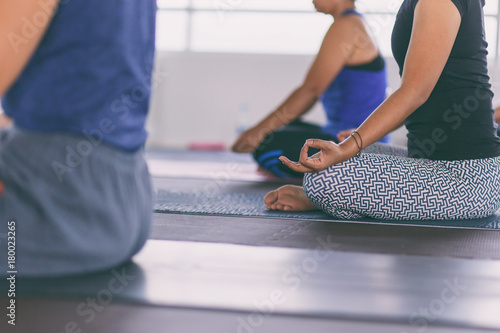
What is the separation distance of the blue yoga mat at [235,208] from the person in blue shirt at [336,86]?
0.23m

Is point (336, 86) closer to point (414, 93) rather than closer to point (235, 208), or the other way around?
point (235, 208)

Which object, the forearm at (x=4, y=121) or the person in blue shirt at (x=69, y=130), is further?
the forearm at (x=4, y=121)

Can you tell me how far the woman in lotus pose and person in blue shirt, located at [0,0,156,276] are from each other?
593mm

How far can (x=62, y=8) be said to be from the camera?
0.83m

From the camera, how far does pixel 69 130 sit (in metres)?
0.87

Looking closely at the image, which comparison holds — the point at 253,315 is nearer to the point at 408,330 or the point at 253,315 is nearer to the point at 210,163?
the point at 408,330

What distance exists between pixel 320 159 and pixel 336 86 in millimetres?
968

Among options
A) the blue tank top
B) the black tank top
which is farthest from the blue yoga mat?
the blue tank top

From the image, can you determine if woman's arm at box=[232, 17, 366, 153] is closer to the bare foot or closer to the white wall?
the bare foot

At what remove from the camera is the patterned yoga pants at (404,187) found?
1475 mm

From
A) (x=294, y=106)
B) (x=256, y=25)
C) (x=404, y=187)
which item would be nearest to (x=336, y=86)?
(x=294, y=106)

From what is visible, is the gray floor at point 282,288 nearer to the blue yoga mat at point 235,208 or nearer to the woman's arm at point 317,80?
the blue yoga mat at point 235,208

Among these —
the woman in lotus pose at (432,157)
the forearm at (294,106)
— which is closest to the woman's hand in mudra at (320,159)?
the woman in lotus pose at (432,157)

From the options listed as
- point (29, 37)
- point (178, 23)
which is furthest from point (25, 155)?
point (178, 23)
